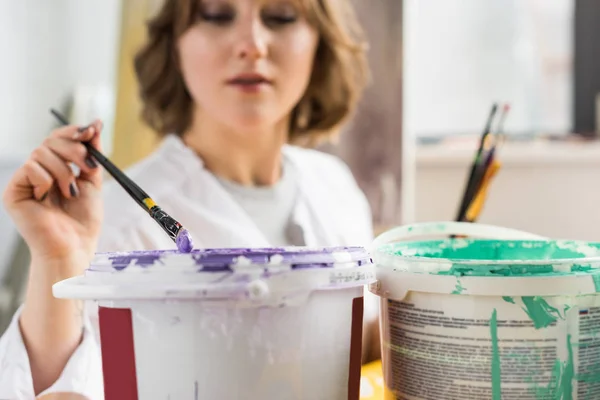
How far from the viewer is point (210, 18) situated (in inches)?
32.8

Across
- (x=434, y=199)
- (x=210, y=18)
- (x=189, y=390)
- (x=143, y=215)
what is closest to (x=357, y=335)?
(x=189, y=390)

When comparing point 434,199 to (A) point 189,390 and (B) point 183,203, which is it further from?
(A) point 189,390

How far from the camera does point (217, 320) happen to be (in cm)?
36

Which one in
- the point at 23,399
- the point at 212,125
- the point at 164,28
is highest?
the point at 164,28

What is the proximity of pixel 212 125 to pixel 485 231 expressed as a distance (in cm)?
42

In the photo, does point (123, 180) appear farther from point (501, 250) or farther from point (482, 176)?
point (482, 176)

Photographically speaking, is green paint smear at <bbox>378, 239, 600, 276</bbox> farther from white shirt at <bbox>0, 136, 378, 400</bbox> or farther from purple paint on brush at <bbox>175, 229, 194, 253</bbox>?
white shirt at <bbox>0, 136, 378, 400</bbox>

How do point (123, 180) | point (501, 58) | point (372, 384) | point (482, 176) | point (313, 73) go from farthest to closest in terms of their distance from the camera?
1. point (501, 58)
2. point (313, 73)
3. point (482, 176)
4. point (372, 384)
5. point (123, 180)

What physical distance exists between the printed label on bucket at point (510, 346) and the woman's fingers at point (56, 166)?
1.06 feet

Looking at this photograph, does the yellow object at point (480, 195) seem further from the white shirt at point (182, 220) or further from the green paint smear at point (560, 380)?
the green paint smear at point (560, 380)

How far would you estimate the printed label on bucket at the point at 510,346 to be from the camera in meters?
0.40

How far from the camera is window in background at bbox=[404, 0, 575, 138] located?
4.76ft

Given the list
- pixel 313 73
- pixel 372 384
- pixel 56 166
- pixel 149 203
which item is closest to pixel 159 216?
pixel 149 203

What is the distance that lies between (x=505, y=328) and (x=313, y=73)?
2.07ft
